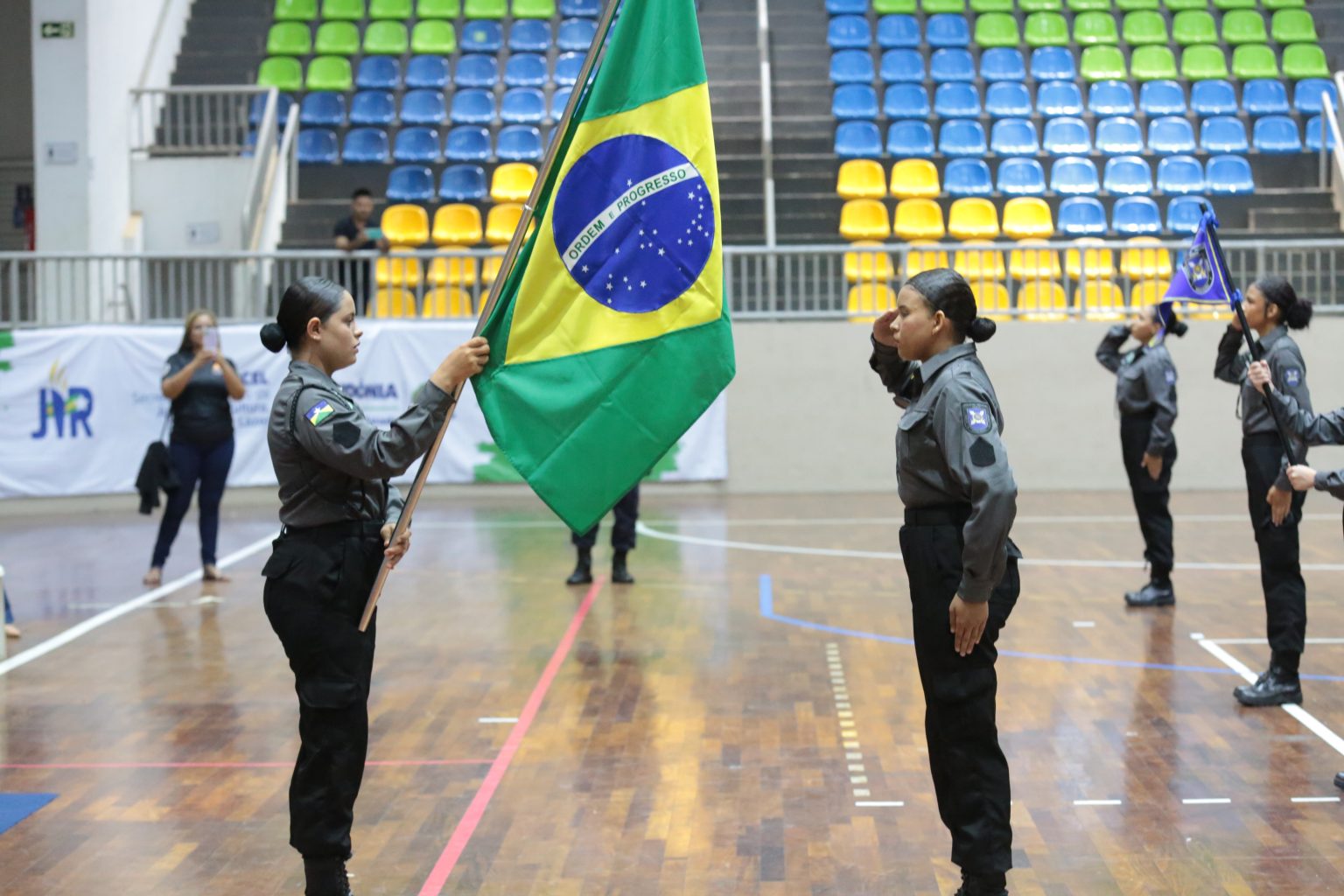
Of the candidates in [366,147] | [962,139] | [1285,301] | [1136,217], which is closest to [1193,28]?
[962,139]

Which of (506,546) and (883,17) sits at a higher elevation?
(883,17)

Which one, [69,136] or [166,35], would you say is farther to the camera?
[166,35]

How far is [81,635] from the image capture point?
29.2 ft

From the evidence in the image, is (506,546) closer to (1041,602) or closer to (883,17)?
(1041,602)

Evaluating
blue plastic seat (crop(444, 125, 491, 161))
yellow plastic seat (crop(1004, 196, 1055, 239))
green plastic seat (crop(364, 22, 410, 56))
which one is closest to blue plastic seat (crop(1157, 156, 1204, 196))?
yellow plastic seat (crop(1004, 196, 1055, 239))

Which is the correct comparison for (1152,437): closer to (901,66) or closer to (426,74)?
(901,66)

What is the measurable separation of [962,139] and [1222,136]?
10.9 ft

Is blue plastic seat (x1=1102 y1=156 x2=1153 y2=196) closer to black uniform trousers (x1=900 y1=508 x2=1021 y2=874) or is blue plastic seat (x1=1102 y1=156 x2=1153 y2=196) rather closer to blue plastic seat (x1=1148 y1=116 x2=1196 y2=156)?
blue plastic seat (x1=1148 y1=116 x2=1196 y2=156)

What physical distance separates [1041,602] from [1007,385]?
6.38 metres

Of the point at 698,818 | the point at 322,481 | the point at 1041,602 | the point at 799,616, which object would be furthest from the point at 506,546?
the point at 322,481

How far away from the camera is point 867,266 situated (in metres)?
15.7

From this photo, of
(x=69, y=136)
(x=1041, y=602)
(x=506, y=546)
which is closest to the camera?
(x=1041, y=602)

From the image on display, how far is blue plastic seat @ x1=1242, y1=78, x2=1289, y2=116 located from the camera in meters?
19.5

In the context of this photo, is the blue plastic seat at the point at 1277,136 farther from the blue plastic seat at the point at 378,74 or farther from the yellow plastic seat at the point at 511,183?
the blue plastic seat at the point at 378,74
